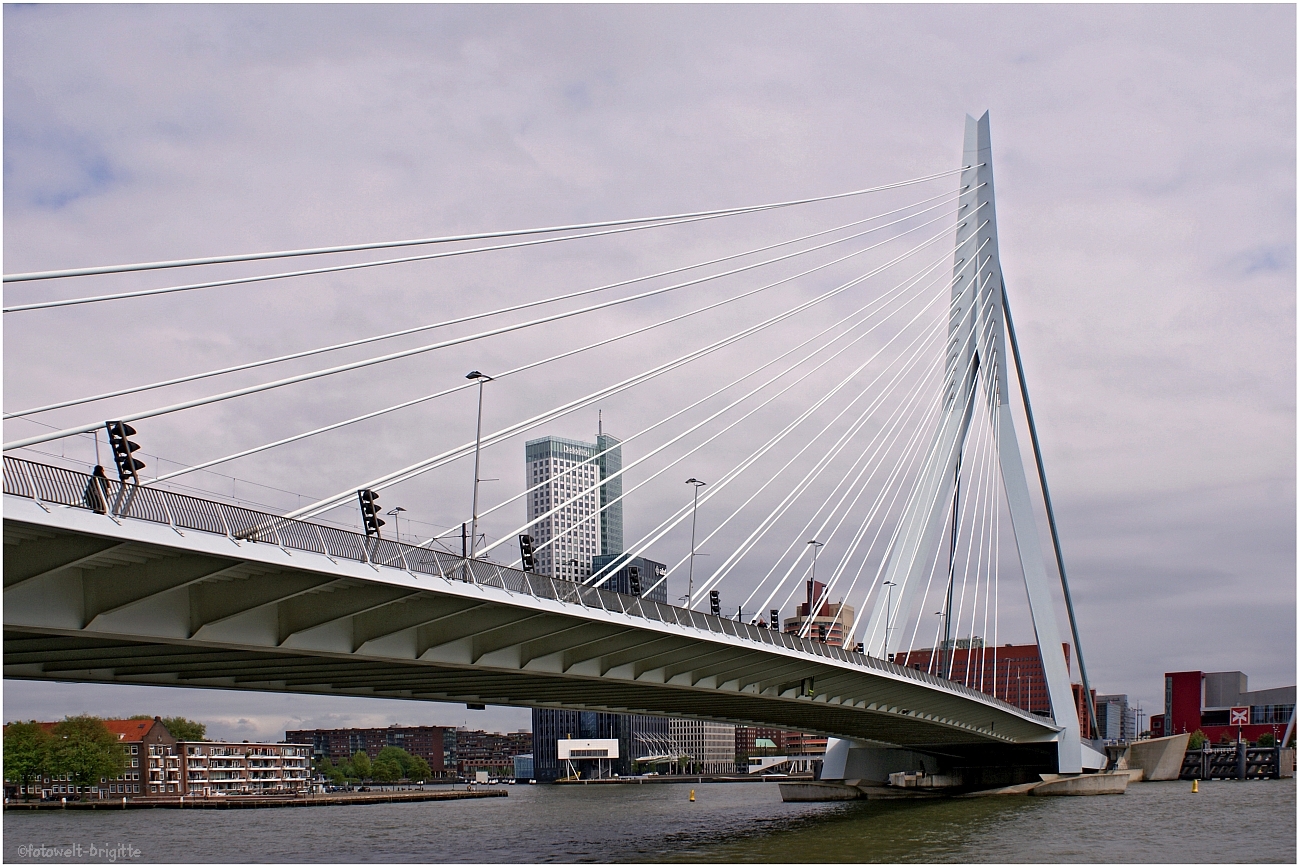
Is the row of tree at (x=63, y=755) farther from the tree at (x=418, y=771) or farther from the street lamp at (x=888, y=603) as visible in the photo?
the tree at (x=418, y=771)

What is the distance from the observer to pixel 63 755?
74.2m

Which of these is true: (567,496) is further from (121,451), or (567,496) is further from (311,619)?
(121,451)

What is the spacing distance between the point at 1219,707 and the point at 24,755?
111948mm

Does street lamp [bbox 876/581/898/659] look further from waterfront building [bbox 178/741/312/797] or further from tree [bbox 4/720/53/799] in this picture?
waterfront building [bbox 178/741/312/797]

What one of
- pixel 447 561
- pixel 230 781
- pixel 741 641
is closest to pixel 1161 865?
pixel 741 641

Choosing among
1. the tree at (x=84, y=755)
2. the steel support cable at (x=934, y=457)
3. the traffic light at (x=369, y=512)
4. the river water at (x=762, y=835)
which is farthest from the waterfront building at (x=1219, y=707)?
the traffic light at (x=369, y=512)

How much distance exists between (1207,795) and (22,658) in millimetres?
52689

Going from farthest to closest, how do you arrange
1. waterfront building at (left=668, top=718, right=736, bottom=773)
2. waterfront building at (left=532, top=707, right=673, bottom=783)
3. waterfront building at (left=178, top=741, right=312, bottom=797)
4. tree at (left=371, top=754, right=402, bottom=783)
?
waterfront building at (left=668, top=718, right=736, bottom=773)
waterfront building at (left=532, top=707, right=673, bottom=783)
tree at (left=371, top=754, right=402, bottom=783)
waterfront building at (left=178, top=741, right=312, bottom=797)

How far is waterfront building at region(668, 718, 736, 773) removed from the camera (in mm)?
153250

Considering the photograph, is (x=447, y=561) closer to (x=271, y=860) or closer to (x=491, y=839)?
(x=271, y=860)

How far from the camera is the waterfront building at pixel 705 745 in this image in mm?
153250

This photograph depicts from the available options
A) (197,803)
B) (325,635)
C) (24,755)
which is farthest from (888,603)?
(24,755)

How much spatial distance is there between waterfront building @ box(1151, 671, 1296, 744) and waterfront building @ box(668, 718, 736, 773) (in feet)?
170

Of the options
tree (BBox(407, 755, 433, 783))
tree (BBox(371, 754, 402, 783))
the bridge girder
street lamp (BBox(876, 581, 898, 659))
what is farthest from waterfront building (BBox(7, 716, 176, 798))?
tree (BBox(407, 755, 433, 783))
